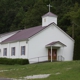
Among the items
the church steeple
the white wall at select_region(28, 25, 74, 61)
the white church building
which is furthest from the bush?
the church steeple

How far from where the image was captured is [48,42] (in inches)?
1571

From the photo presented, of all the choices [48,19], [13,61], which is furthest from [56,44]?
[13,61]

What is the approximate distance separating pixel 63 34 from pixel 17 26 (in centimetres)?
4197

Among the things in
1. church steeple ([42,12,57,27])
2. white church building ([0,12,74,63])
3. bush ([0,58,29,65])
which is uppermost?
church steeple ([42,12,57,27])

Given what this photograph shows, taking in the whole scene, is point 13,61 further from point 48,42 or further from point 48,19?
point 48,19

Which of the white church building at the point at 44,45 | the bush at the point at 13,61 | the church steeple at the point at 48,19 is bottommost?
the bush at the point at 13,61

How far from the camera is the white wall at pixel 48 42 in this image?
38562mm

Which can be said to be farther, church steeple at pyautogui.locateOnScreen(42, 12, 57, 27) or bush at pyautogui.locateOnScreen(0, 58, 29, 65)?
church steeple at pyautogui.locateOnScreen(42, 12, 57, 27)

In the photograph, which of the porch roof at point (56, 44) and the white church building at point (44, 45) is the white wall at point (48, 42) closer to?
the white church building at point (44, 45)

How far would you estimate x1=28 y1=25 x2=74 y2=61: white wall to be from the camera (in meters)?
38.6

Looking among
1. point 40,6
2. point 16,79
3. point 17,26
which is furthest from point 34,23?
point 16,79

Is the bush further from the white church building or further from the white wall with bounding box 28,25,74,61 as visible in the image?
the white wall with bounding box 28,25,74,61

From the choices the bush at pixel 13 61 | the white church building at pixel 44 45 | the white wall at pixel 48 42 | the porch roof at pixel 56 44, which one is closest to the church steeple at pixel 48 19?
the white church building at pixel 44 45

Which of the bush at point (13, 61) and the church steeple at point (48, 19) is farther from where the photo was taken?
the church steeple at point (48, 19)
